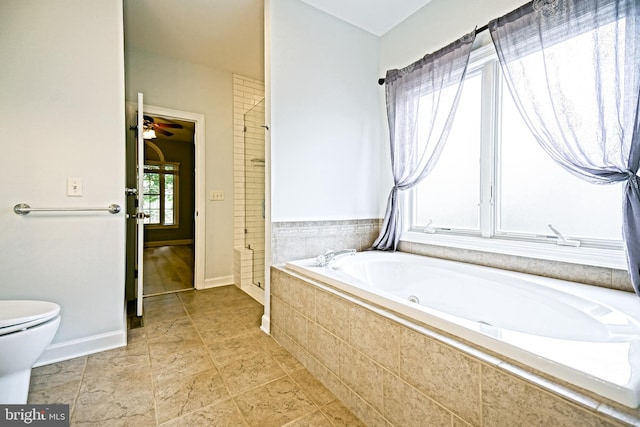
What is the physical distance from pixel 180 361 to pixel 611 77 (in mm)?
2791

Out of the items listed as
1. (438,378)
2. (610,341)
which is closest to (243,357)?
(438,378)

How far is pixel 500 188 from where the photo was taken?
6.21 feet

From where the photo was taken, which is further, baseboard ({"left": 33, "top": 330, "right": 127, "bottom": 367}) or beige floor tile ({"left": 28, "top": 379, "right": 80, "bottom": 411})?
baseboard ({"left": 33, "top": 330, "right": 127, "bottom": 367})

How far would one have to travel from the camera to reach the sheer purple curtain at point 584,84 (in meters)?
1.24

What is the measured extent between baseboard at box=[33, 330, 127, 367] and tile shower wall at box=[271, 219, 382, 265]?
1173 mm

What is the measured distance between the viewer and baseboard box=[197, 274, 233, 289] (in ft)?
10.6

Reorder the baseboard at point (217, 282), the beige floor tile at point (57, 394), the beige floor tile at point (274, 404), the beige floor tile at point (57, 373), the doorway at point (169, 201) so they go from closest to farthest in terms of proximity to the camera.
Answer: the beige floor tile at point (274, 404), the beige floor tile at point (57, 394), the beige floor tile at point (57, 373), the baseboard at point (217, 282), the doorway at point (169, 201)

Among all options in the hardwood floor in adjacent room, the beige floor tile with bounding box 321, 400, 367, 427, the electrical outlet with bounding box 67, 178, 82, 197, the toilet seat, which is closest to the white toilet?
the toilet seat

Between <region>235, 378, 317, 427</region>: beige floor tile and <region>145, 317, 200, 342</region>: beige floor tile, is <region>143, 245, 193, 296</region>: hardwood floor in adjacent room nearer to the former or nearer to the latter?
<region>145, 317, 200, 342</region>: beige floor tile

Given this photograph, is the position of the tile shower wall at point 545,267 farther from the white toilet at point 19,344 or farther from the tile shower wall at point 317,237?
the white toilet at point 19,344

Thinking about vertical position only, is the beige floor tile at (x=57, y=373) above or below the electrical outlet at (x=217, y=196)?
below

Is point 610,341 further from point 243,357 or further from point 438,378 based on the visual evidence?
point 243,357

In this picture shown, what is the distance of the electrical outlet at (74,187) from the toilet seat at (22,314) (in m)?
0.69

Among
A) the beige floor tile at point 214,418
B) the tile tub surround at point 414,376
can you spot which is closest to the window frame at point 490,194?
the tile tub surround at point 414,376
